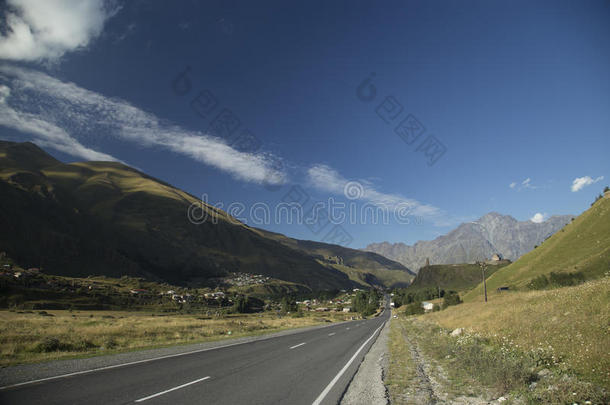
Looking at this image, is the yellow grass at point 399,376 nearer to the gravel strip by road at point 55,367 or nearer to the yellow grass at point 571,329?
the yellow grass at point 571,329

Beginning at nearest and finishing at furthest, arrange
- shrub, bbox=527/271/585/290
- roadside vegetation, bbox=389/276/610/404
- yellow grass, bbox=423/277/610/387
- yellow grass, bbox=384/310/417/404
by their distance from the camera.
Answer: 1. roadside vegetation, bbox=389/276/610/404
2. yellow grass, bbox=384/310/417/404
3. yellow grass, bbox=423/277/610/387
4. shrub, bbox=527/271/585/290

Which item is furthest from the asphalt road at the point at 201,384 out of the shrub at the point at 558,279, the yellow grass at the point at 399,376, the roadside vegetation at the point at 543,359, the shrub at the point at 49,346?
the shrub at the point at 558,279

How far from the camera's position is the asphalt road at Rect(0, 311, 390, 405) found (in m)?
7.35

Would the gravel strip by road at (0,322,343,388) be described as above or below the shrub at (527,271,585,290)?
below

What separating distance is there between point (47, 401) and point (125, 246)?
694ft

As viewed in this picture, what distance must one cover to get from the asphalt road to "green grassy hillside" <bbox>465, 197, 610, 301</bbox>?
49.3m

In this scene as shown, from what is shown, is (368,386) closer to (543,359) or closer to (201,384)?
(201,384)

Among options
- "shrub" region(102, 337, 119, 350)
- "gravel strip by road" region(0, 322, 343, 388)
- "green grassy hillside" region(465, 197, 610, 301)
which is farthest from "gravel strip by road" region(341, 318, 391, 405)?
"green grassy hillside" region(465, 197, 610, 301)

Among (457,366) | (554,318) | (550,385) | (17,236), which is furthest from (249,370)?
(17,236)

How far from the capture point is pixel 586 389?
669 cm

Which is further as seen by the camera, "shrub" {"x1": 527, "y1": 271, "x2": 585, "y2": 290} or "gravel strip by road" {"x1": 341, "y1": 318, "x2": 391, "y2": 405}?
"shrub" {"x1": 527, "y1": 271, "x2": 585, "y2": 290}

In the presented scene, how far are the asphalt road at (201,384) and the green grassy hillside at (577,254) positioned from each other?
49265 millimetres

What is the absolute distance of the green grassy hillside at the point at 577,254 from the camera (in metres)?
46.3

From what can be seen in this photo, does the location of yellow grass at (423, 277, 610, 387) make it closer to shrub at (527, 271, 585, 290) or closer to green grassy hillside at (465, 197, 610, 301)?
shrub at (527, 271, 585, 290)
